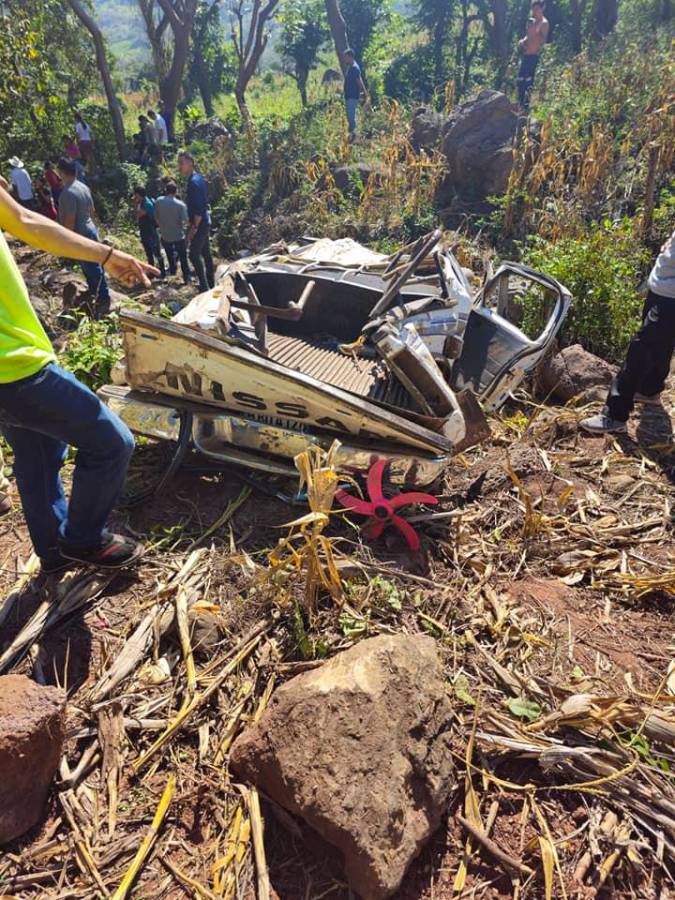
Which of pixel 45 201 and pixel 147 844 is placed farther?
pixel 45 201

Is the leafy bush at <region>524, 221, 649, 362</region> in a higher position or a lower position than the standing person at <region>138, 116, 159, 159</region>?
lower

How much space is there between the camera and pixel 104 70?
14281 millimetres

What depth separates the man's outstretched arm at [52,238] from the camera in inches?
95.3

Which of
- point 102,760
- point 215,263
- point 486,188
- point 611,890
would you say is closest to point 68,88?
point 215,263

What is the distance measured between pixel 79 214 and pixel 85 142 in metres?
8.60

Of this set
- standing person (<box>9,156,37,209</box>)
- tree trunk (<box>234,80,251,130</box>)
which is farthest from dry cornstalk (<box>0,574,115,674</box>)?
tree trunk (<box>234,80,251,130</box>)

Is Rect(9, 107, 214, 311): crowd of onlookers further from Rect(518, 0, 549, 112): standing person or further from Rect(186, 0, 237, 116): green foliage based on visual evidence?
Rect(186, 0, 237, 116): green foliage

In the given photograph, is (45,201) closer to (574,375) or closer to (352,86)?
(352,86)

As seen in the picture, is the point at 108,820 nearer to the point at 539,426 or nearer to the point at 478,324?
the point at 539,426

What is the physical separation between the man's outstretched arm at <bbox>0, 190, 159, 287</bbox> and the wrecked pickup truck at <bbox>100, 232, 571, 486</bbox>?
73cm

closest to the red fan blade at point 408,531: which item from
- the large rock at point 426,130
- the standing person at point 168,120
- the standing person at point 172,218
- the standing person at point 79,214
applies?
the standing person at point 79,214

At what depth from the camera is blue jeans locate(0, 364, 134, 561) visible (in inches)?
93.6

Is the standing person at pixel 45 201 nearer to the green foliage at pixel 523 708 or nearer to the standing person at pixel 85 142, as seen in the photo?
the standing person at pixel 85 142

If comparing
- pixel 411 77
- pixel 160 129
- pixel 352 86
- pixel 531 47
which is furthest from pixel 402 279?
pixel 411 77
